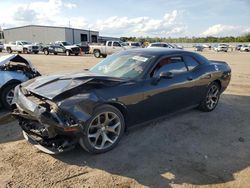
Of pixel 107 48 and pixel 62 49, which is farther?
pixel 62 49

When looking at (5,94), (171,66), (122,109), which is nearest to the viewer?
(122,109)

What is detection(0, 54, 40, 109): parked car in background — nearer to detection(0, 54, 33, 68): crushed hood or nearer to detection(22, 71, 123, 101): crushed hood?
detection(0, 54, 33, 68): crushed hood

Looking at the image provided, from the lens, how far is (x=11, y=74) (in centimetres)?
588

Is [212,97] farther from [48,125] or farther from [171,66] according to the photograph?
[48,125]

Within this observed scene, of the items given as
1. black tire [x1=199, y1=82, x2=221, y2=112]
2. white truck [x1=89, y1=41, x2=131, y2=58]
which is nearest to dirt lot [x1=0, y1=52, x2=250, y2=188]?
black tire [x1=199, y1=82, x2=221, y2=112]

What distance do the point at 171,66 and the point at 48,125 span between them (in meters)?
2.64

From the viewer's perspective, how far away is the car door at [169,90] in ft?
14.0

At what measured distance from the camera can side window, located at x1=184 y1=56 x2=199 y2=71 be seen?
206 inches

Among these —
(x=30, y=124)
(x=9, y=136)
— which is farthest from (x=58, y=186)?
(x=9, y=136)

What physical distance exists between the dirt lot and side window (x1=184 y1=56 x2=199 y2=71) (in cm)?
125

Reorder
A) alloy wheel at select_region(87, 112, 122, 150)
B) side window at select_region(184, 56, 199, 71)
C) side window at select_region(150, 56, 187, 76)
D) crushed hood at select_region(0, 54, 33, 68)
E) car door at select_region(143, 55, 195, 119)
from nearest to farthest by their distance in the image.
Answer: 1. alloy wheel at select_region(87, 112, 122, 150)
2. car door at select_region(143, 55, 195, 119)
3. side window at select_region(150, 56, 187, 76)
4. side window at select_region(184, 56, 199, 71)
5. crushed hood at select_region(0, 54, 33, 68)

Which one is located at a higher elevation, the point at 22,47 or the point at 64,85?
Answer: the point at 64,85

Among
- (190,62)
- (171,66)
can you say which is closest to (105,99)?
(171,66)

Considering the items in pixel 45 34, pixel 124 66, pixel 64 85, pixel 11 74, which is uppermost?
pixel 45 34
